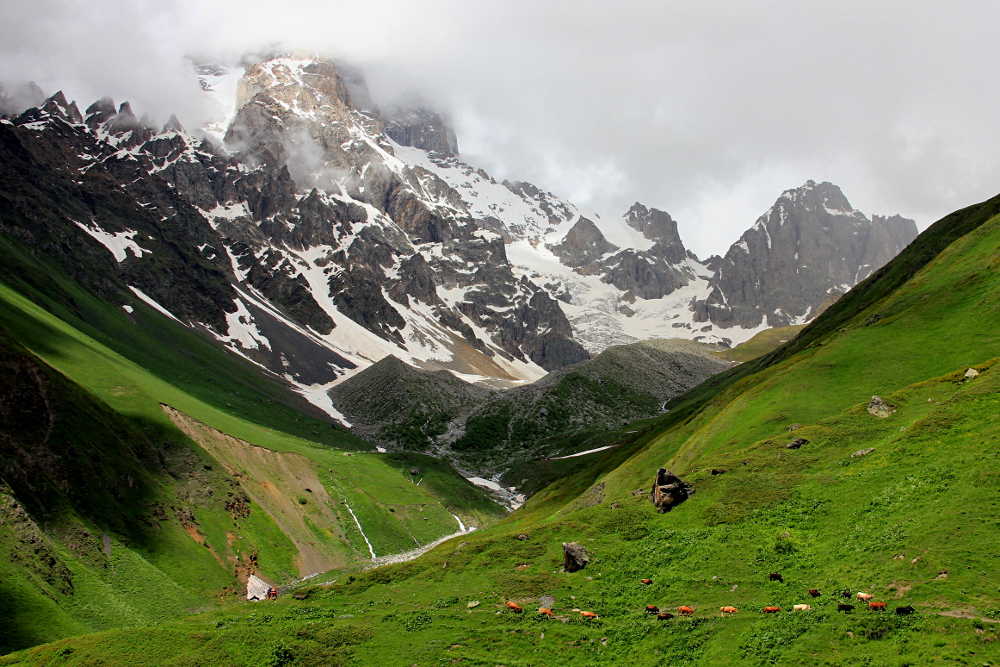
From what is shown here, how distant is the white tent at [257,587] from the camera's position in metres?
63.4

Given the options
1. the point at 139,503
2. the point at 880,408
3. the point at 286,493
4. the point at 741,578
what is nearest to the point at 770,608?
the point at 741,578

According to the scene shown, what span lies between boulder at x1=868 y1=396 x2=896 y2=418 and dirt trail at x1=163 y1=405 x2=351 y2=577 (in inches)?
2524

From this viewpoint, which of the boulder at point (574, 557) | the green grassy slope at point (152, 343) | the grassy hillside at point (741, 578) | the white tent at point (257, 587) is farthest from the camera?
the green grassy slope at point (152, 343)

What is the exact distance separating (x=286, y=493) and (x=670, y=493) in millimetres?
66218

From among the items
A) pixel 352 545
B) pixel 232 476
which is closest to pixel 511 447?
pixel 352 545

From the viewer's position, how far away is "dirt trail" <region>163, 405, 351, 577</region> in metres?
79.2

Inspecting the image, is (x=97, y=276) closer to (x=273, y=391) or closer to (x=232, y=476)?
(x=273, y=391)

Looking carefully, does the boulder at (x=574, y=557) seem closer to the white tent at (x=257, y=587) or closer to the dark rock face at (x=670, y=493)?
the dark rock face at (x=670, y=493)

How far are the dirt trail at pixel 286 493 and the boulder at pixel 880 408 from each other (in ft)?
210

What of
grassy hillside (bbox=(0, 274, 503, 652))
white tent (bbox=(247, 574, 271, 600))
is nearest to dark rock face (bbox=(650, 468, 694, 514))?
grassy hillside (bbox=(0, 274, 503, 652))

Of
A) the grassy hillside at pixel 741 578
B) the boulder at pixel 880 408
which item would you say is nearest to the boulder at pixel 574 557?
the grassy hillside at pixel 741 578

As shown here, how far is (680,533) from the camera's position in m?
35.8

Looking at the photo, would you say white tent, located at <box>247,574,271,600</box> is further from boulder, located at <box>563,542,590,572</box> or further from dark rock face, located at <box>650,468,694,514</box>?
dark rock face, located at <box>650,468,694,514</box>

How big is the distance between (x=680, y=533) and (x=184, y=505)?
2211 inches
